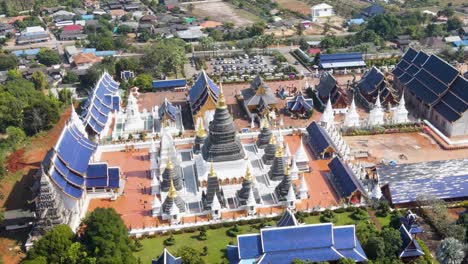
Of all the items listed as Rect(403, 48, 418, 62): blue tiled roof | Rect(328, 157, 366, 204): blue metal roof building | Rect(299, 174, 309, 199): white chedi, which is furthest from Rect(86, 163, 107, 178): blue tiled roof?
Rect(403, 48, 418, 62): blue tiled roof

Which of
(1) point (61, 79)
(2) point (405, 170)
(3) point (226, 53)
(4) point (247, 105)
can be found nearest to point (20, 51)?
(1) point (61, 79)

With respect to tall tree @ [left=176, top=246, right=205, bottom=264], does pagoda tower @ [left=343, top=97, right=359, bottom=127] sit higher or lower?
lower

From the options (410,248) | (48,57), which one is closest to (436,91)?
(410,248)

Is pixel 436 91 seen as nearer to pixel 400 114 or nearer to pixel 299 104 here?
pixel 400 114

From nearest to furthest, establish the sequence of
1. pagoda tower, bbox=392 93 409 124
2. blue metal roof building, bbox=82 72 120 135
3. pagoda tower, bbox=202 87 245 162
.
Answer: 1. pagoda tower, bbox=202 87 245 162
2. blue metal roof building, bbox=82 72 120 135
3. pagoda tower, bbox=392 93 409 124

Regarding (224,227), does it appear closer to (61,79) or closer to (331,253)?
(331,253)

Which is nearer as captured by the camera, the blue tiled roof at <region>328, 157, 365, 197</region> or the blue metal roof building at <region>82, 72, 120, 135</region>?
the blue tiled roof at <region>328, 157, 365, 197</region>

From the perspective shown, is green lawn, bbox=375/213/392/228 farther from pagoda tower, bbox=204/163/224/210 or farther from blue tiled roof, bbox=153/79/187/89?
blue tiled roof, bbox=153/79/187/89
